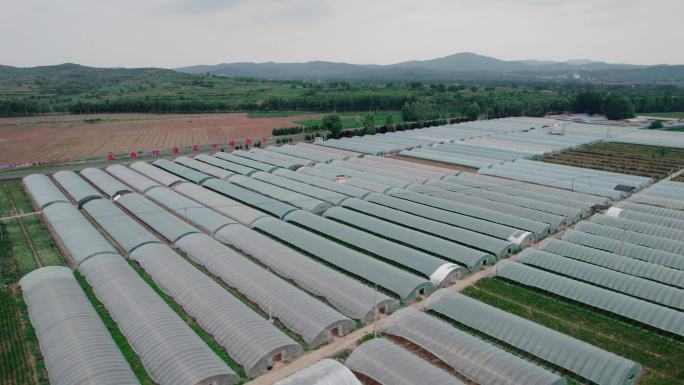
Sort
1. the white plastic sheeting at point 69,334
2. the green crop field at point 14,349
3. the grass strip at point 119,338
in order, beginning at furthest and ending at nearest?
the grass strip at point 119,338 < the green crop field at point 14,349 < the white plastic sheeting at point 69,334

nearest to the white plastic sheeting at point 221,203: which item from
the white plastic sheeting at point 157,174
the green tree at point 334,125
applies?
the white plastic sheeting at point 157,174

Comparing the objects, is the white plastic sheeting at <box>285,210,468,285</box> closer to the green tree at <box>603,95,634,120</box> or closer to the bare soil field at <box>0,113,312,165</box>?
the bare soil field at <box>0,113,312,165</box>

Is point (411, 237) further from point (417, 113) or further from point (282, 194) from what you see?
point (417, 113)

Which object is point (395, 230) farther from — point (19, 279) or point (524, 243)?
point (19, 279)

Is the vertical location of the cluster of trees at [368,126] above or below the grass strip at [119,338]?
above

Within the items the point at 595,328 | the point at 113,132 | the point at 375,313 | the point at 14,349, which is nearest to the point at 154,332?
the point at 14,349

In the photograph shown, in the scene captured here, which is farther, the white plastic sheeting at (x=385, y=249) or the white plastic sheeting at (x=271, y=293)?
the white plastic sheeting at (x=385, y=249)

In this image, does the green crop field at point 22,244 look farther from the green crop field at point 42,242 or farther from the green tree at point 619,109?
the green tree at point 619,109
